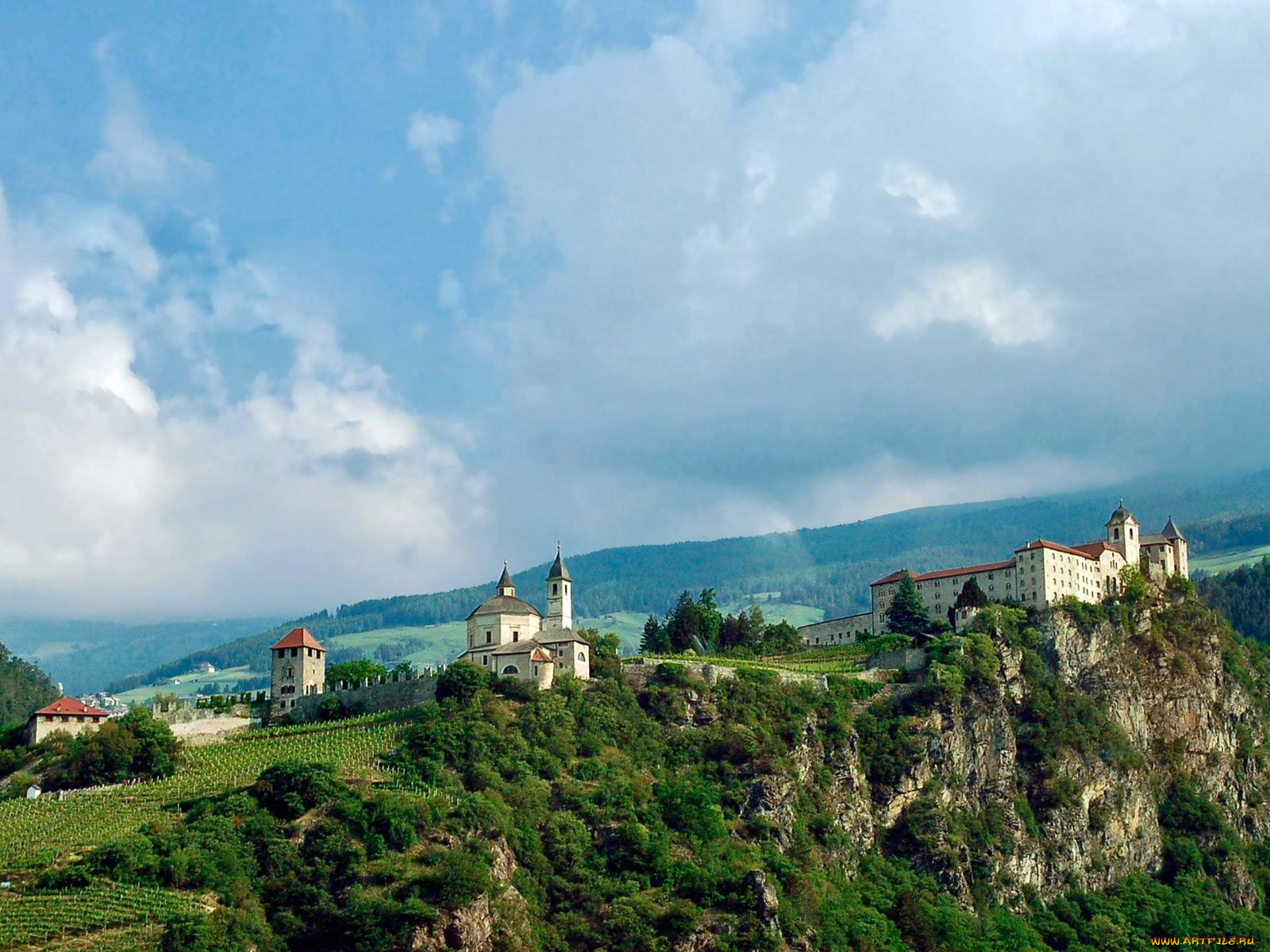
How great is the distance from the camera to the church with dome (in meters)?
101

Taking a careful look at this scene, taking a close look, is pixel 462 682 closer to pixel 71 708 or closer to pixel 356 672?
pixel 356 672

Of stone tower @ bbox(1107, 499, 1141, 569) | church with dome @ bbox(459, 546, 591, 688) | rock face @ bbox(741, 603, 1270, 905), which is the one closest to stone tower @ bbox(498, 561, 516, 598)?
church with dome @ bbox(459, 546, 591, 688)

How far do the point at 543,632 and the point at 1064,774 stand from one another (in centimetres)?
4119

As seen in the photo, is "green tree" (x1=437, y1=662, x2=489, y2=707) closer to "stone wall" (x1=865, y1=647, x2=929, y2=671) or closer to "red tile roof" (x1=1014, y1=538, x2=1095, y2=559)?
"stone wall" (x1=865, y1=647, x2=929, y2=671)

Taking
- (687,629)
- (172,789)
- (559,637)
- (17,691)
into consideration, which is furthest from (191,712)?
(17,691)

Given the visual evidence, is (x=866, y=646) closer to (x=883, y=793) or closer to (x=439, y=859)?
(x=883, y=793)

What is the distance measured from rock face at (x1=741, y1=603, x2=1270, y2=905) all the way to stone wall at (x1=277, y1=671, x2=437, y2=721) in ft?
78.0

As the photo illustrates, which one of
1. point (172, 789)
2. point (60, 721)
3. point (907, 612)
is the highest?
point (907, 612)

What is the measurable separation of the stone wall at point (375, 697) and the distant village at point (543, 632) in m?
0.08

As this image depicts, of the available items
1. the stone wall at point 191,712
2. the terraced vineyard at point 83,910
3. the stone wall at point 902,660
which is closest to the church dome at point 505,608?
the stone wall at point 191,712

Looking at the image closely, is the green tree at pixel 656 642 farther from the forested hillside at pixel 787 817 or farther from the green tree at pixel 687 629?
the forested hillside at pixel 787 817

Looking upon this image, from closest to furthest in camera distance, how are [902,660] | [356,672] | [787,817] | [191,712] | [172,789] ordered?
[172,789], [787,817], [191,712], [356,672], [902,660]

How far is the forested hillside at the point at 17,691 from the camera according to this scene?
6668 inches

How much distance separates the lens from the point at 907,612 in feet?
412
